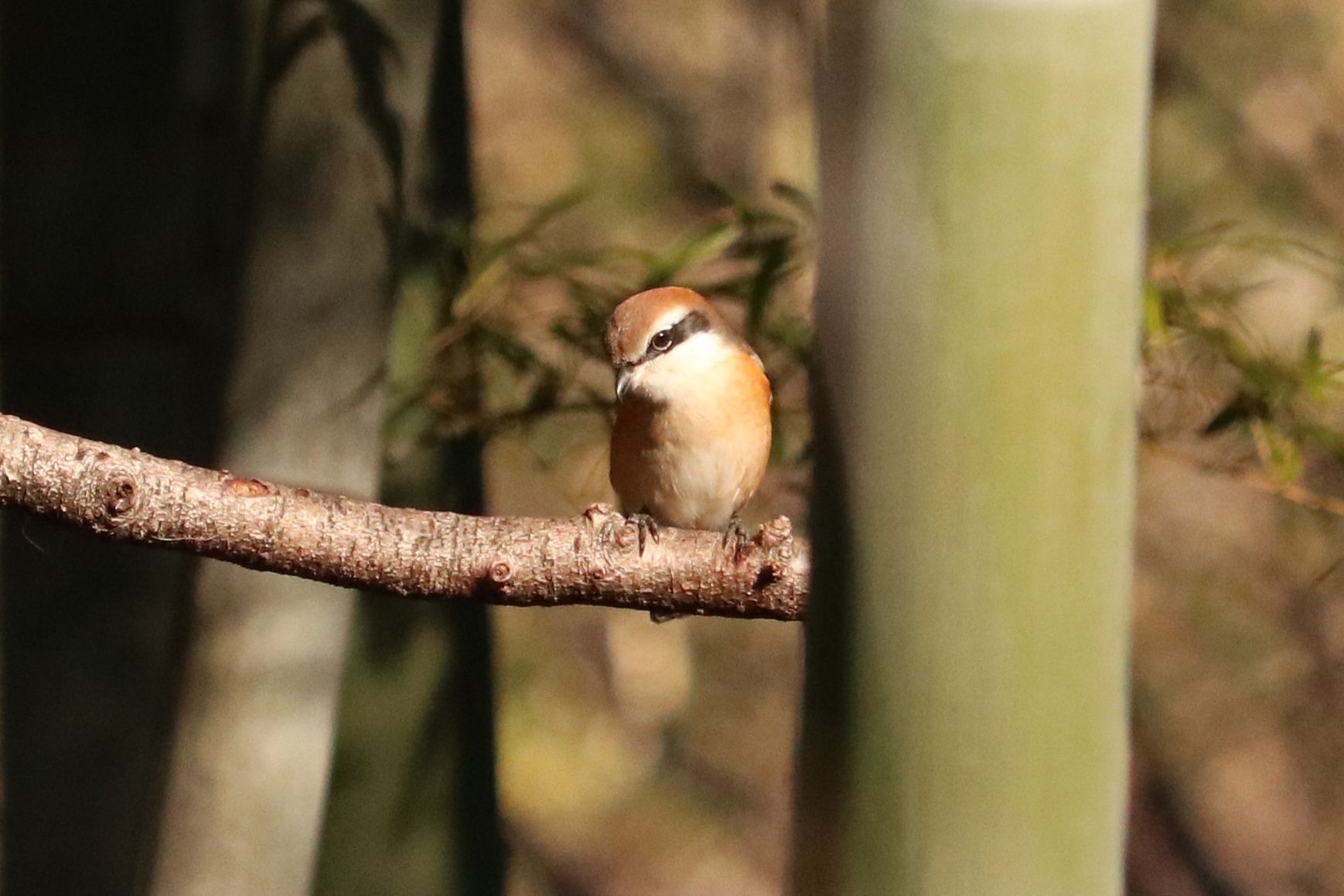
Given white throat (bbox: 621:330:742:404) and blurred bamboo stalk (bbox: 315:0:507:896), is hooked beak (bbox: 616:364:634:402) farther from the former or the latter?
blurred bamboo stalk (bbox: 315:0:507:896)

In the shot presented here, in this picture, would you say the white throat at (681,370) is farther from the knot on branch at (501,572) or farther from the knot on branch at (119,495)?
the knot on branch at (119,495)

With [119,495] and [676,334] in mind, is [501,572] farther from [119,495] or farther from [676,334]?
[676,334]

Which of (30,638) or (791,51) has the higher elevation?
(791,51)

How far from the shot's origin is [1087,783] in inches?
30.2

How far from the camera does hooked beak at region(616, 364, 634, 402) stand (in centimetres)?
188

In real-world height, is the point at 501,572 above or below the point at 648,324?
below

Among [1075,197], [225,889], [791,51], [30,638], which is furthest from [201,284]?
[791,51]

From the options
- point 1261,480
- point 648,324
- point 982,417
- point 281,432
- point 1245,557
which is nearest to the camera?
point 982,417

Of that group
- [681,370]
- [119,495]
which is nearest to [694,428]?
[681,370]

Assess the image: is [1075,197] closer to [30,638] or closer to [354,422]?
[354,422]

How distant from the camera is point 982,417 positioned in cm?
73

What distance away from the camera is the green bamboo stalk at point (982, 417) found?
0.72 meters

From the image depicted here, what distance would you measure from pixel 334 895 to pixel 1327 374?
4.76 feet

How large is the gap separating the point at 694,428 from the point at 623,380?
161 millimetres
